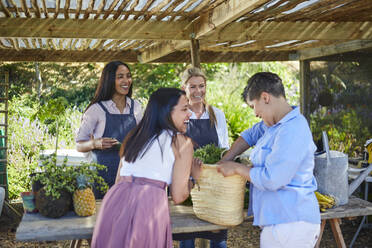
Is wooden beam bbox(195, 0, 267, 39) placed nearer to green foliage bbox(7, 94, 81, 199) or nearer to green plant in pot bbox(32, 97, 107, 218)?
green plant in pot bbox(32, 97, 107, 218)

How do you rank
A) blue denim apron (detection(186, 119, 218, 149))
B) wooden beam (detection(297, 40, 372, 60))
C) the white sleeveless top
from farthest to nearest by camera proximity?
1. wooden beam (detection(297, 40, 372, 60))
2. blue denim apron (detection(186, 119, 218, 149))
3. the white sleeveless top

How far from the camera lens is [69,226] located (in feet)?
7.39

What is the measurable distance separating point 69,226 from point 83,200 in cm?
20

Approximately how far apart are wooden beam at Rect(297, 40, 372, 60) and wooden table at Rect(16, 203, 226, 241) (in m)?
4.70

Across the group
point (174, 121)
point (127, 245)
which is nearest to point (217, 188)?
point (174, 121)

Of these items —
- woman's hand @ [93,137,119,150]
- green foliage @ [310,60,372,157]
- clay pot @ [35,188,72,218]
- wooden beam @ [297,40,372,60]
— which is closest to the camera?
clay pot @ [35,188,72,218]

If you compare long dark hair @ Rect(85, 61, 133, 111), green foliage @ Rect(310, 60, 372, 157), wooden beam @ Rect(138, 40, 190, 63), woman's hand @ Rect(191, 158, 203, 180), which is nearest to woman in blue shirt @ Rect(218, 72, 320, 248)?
woman's hand @ Rect(191, 158, 203, 180)

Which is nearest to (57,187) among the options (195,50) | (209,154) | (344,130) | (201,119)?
(209,154)

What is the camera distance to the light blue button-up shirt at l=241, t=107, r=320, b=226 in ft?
6.54

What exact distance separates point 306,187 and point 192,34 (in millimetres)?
3113

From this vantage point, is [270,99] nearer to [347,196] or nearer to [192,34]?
[347,196]

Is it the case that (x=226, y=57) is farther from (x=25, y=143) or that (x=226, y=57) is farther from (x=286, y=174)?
(x=286, y=174)

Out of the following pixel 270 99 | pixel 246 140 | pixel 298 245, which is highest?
pixel 270 99

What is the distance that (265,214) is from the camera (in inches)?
83.1
